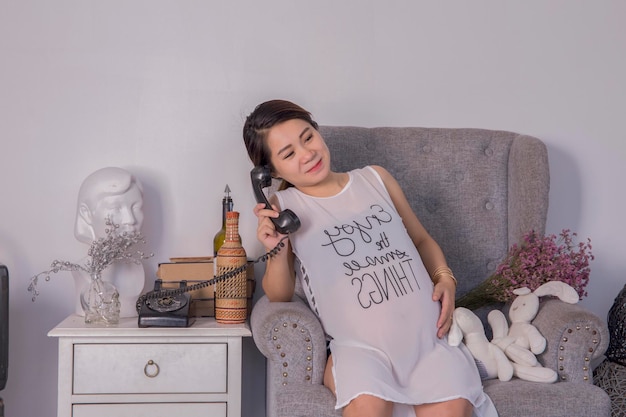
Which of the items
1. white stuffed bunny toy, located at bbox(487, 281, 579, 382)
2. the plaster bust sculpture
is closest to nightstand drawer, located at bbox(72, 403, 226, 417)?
the plaster bust sculpture

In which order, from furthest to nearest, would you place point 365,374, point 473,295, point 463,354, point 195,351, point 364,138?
point 364,138, point 473,295, point 195,351, point 463,354, point 365,374

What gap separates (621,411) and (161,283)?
5.03 feet

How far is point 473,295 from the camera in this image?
2492mm

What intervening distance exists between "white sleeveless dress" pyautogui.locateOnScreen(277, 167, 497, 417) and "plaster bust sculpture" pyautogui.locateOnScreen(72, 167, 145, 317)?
57 cm

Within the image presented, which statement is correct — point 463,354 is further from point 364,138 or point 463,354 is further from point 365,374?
point 364,138

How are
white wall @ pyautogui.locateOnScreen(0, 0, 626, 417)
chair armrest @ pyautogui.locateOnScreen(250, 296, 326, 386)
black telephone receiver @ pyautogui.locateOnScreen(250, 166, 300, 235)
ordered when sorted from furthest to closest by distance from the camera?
white wall @ pyautogui.locateOnScreen(0, 0, 626, 417)
black telephone receiver @ pyautogui.locateOnScreen(250, 166, 300, 235)
chair armrest @ pyautogui.locateOnScreen(250, 296, 326, 386)

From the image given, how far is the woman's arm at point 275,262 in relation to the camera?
6.98ft

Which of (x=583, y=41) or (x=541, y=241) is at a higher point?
(x=583, y=41)

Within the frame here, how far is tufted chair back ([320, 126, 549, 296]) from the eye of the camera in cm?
264

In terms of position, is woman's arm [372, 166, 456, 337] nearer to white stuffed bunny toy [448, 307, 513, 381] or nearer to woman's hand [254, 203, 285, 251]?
white stuffed bunny toy [448, 307, 513, 381]

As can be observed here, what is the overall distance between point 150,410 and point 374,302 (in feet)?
2.53

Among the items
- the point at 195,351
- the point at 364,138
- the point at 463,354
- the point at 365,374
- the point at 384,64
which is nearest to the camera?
the point at 365,374

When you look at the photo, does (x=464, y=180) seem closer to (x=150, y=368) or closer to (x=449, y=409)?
(x=449, y=409)

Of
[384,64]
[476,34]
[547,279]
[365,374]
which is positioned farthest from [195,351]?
[476,34]
